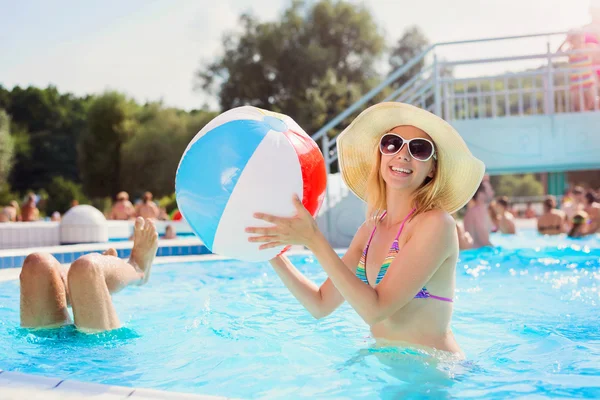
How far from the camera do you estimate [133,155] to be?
33.8 metres

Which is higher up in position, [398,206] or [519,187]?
[519,187]

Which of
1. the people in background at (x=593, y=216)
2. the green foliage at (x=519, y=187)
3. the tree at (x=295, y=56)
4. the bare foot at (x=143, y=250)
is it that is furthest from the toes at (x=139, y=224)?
the green foliage at (x=519, y=187)

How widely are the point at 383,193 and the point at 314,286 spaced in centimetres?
49

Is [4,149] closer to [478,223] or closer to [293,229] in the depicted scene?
[478,223]

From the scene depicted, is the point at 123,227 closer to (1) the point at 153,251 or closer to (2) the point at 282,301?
(2) the point at 282,301

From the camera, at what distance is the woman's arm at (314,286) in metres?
2.53

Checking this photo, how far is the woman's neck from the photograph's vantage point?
2.48 meters

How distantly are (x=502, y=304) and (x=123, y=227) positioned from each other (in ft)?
27.3

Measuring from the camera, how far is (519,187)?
1414 inches

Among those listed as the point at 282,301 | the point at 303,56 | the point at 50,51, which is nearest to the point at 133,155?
the point at 303,56

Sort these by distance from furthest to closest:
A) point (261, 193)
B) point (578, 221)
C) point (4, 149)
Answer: point (4, 149)
point (578, 221)
point (261, 193)

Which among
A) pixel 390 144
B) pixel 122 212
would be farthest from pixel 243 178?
pixel 122 212

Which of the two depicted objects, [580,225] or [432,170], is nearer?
[432,170]

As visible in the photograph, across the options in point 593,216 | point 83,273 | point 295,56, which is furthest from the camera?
point 295,56
